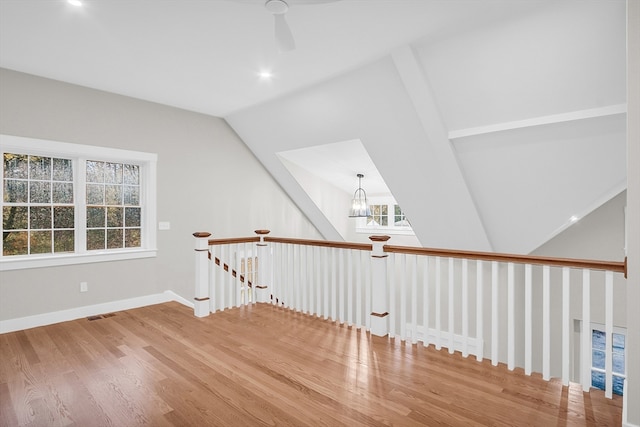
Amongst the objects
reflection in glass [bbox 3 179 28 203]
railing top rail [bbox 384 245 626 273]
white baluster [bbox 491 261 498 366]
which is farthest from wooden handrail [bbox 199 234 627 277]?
reflection in glass [bbox 3 179 28 203]

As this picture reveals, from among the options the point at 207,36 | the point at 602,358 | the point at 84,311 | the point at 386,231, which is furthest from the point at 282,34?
the point at 602,358

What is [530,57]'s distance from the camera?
3068mm

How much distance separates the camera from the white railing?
2584 millimetres

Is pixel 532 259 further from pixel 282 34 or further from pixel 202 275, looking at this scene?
pixel 202 275

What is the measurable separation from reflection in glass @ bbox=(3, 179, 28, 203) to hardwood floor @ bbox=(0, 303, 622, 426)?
152 centimetres

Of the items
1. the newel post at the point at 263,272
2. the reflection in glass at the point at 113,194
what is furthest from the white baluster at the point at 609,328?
the reflection in glass at the point at 113,194

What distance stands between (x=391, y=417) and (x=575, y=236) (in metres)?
4.81

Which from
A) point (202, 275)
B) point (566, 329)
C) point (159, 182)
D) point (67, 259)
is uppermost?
point (159, 182)

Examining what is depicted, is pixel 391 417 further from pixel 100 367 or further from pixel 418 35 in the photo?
pixel 418 35

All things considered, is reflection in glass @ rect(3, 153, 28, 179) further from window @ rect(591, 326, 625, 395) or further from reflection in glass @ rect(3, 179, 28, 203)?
window @ rect(591, 326, 625, 395)

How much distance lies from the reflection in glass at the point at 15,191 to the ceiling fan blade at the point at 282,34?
11.9 feet

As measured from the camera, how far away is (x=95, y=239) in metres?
4.62

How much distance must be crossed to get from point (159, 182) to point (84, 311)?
192 cm

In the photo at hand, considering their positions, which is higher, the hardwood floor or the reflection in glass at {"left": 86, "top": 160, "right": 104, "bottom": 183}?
the reflection in glass at {"left": 86, "top": 160, "right": 104, "bottom": 183}
